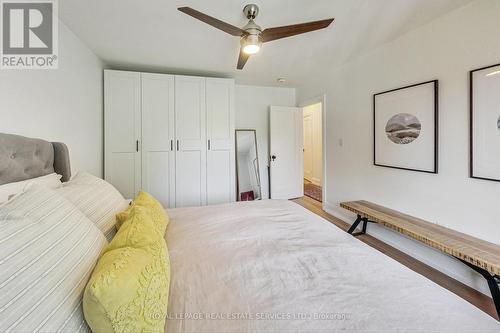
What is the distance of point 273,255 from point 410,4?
7.74 feet

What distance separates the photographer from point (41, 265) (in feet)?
1.94

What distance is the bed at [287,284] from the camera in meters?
0.77

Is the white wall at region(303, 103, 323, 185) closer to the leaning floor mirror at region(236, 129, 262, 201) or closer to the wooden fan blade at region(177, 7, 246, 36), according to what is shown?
the leaning floor mirror at region(236, 129, 262, 201)

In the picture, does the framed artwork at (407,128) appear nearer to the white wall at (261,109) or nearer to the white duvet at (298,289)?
the white duvet at (298,289)

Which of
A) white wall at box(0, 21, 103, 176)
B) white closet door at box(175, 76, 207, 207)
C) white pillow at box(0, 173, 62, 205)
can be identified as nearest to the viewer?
white pillow at box(0, 173, 62, 205)

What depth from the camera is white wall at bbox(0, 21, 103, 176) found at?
5.01 ft

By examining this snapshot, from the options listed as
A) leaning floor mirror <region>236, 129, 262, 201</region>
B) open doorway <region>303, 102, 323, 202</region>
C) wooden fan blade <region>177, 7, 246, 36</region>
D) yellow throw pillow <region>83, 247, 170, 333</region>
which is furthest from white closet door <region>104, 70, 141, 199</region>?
open doorway <region>303, 102, 323, 202</region>

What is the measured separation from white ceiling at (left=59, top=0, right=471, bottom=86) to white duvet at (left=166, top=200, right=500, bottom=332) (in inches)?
73.5

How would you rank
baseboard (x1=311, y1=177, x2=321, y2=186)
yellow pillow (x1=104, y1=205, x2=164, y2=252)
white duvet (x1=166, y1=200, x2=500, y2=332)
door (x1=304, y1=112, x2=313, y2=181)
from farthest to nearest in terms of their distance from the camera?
door (x1=304, y1=112, x2=313, y2=181)
baseboard (x1=311, y1=177, x2=321, y2=186)
yellow pillow (x1=104, y1=205, x2=164, y2=252)
white duvet (x1=166, y1=200, x2=500, y2=332)

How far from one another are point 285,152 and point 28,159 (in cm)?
381

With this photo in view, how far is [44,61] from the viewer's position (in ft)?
5.99

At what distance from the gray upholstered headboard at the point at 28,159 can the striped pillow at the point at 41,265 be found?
67cm

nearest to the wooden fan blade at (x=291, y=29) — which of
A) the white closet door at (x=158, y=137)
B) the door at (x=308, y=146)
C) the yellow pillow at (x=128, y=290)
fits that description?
the yellow pillow at (x=128, y=290)

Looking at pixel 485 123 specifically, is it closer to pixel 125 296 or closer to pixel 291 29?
pixel 291 29
